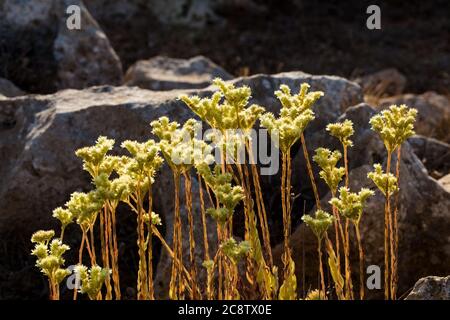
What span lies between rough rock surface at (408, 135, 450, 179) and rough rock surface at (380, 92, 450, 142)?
0.85m

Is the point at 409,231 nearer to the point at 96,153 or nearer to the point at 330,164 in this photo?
the point at 330,164

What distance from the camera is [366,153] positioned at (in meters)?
4.74

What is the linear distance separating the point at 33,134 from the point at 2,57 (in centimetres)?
264

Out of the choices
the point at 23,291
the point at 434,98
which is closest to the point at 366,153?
the point at 23,291

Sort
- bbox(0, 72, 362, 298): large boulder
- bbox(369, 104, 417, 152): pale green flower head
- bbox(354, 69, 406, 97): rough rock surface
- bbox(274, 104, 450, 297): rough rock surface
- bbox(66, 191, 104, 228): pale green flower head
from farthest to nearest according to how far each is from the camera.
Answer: bbox(354, 69, 406, 97): rough rock surface → bbox(0, 72, 362, 298): large boulder → bbox(274, 104, 450, 297): rough rock surface → bbox(369, 104, 417, 152): pale green flower head → bbox(66, 191, 104, 228): pale green flower head

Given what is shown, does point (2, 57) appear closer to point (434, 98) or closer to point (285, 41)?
point (434, 98)

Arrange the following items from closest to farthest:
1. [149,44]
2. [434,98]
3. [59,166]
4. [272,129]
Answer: [272,129]
[59,166]
[434,98]
[149,44]

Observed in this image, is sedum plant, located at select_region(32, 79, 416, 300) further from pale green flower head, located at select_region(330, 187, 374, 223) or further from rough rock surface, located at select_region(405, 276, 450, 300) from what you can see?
rough rock surface, located at select_region(405, 276, 450, 300)

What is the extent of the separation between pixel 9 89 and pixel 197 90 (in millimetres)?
2091

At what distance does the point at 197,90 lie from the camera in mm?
5141

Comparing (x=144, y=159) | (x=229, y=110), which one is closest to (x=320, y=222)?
(x=229, y=110)

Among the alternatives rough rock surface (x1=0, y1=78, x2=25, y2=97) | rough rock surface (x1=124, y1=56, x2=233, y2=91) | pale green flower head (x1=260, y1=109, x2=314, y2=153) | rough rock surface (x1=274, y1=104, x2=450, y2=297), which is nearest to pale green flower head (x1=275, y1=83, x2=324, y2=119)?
pale green flower head (x1=260, y1=109, x2=314, y2=153)

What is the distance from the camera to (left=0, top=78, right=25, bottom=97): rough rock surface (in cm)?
650

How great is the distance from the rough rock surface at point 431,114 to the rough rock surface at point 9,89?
3.34 meters
